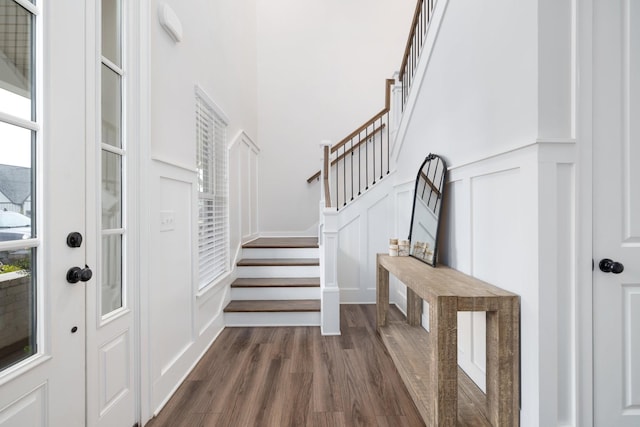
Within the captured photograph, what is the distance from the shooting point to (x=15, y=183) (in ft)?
3.76

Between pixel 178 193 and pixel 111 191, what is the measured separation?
0.69m

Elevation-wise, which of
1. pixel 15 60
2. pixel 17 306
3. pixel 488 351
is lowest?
pixel 488 351

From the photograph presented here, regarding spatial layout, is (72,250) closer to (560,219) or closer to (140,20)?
(140,20)

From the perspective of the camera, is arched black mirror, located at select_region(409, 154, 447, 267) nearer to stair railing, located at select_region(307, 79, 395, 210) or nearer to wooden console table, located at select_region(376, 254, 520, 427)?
wooden console table, located at select_region(376, 254, 520, 427)

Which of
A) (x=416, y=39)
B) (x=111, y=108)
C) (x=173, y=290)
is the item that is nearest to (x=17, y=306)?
(x=111, y=108)

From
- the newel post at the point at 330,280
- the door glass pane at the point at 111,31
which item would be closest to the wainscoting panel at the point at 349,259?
the newel post at the point at 330,280

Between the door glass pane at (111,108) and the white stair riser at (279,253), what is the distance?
2.60 metres

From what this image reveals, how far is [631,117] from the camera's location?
1.55 meters

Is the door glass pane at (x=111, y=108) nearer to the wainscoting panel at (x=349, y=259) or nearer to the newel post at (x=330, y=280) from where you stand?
the newel post at (x=330, y=280)

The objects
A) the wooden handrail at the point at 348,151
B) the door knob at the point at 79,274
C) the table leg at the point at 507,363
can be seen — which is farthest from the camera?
the wooden handrail at the point at 348,151

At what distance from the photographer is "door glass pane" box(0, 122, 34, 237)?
1098 mm

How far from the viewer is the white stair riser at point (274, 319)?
344 centimetres

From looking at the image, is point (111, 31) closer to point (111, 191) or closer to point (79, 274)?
point (111, 191)

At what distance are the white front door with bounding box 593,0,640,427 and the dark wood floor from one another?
671 millimetres
